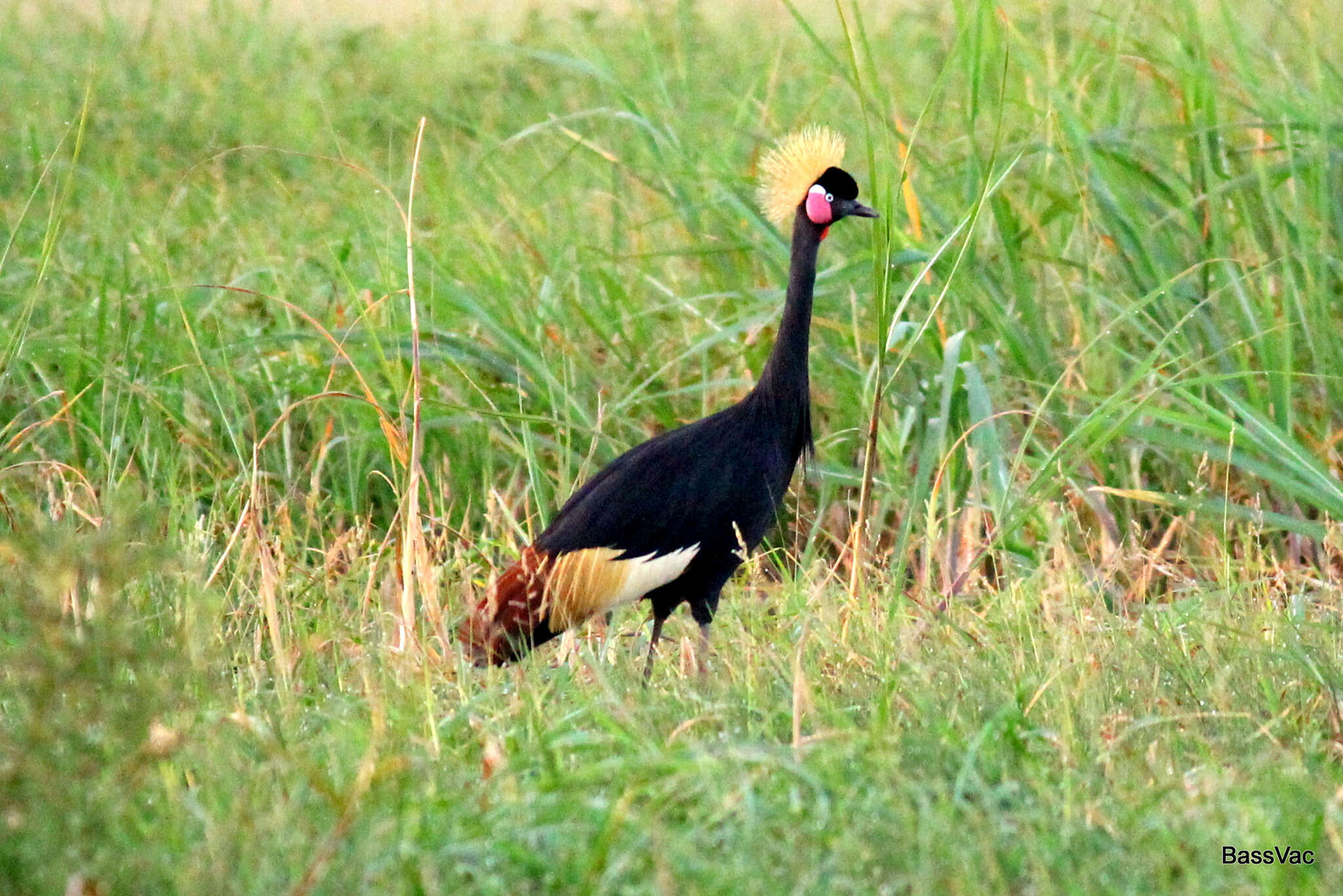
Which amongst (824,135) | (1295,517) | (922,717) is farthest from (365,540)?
(1295,517)

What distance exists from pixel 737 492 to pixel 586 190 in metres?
2.56

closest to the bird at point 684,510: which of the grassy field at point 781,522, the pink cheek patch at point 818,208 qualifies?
the pink cheek patch at point 818,208

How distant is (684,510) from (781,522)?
95 centimetres

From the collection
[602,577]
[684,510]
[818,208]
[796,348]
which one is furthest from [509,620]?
[818,208]

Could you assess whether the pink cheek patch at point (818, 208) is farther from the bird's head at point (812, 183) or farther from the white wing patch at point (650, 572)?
the white wing patch at point (650, 572)

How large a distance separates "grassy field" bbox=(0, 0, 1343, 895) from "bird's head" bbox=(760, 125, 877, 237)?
0.16 meters

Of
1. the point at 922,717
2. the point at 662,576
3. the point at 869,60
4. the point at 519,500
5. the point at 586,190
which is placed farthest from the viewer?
the point at 586,190

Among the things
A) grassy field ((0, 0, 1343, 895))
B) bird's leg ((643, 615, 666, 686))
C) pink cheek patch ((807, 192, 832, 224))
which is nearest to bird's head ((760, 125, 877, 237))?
pink cheek patch ((807, 192, 832, 224))

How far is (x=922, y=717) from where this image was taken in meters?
2.58

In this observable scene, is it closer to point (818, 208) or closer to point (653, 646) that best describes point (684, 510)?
point (653, 646)

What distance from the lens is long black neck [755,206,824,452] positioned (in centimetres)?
346

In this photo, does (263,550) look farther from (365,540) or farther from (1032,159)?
(1032,159)

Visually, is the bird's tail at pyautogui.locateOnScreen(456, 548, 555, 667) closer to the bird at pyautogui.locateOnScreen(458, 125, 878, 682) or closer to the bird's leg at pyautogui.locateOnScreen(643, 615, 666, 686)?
the bird at pyautogui.locateOnScreen(458, 125, 878, 682)

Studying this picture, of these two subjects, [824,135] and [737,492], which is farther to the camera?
[824,135]
